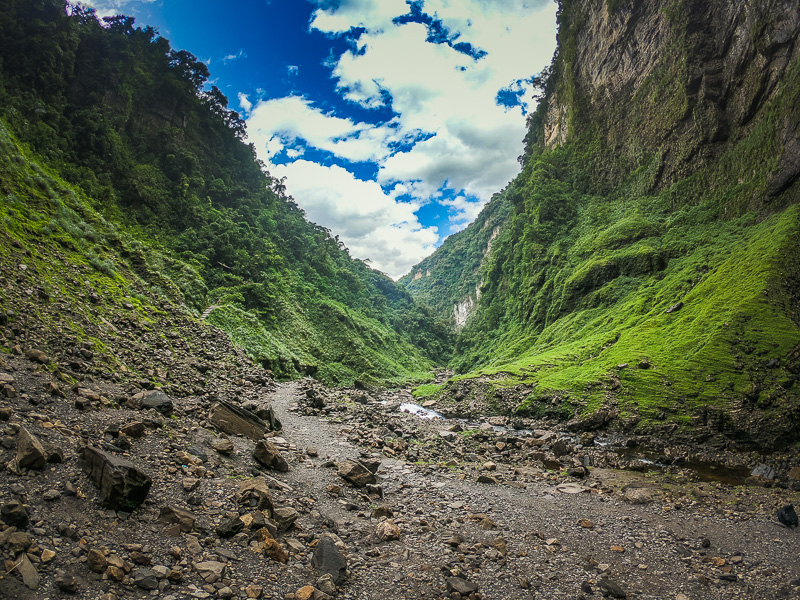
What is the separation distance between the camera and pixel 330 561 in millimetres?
9430

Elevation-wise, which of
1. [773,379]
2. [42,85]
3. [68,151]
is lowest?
[773,379]

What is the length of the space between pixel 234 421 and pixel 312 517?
23.5ft

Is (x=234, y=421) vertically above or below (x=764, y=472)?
above

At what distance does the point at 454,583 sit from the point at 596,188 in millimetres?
87920

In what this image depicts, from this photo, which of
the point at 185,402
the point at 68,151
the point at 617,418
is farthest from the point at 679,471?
the point at 68,151

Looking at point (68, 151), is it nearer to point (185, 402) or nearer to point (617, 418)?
point (185, 402)

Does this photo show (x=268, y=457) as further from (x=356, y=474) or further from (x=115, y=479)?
(x=115, y=479)

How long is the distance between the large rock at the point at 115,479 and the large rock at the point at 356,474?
8.29 m

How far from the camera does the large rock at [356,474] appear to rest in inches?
614

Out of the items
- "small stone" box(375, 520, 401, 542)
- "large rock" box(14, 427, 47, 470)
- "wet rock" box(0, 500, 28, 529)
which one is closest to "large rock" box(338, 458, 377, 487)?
"small stone" box(375, 520, 401, 542)

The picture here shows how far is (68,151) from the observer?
145 feet

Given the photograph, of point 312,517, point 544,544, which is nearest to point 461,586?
point 544,544

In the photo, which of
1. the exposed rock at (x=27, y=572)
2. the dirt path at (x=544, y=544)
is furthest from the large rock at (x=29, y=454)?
the dirt path at (x=544, y=544)

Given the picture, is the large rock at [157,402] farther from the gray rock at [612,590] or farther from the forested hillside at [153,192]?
the gray rock at [612,590]
